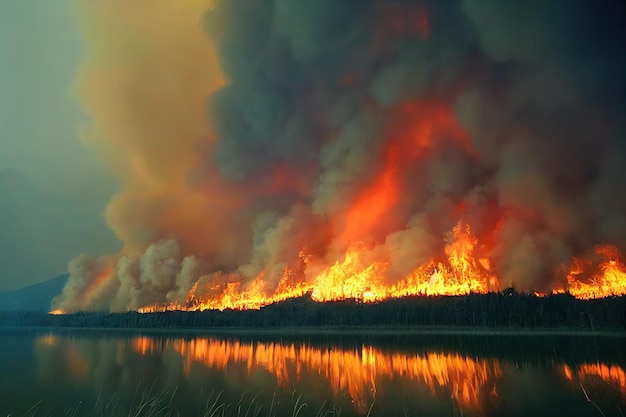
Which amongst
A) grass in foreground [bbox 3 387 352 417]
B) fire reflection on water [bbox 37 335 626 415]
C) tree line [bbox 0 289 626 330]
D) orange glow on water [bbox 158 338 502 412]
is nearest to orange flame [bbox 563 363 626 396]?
fire reflection on water [bbox 37 335 626 415]

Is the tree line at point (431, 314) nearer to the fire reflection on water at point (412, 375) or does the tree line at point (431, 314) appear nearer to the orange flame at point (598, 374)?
the fire reflection on water at point (412, 375)

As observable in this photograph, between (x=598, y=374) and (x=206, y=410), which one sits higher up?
(x=206, y=410)

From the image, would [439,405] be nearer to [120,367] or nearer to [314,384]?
[314,384]

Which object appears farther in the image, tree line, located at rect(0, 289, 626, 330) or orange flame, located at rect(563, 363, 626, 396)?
tree line, located at rect(0, 289, 626, 330)

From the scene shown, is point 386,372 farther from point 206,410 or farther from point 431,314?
point 431,314

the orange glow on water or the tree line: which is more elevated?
the tree line

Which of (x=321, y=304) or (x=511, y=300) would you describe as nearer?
(x=511, y=300)

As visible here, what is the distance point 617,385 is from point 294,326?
12233cm

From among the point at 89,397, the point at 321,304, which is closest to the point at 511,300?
the point at 321,304

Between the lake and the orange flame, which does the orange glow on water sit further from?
the orange flame

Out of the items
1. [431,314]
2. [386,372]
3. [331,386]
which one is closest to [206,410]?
[331,386]

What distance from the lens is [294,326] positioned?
477 ft

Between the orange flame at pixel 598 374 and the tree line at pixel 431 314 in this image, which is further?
the tree line at pixel 431 314

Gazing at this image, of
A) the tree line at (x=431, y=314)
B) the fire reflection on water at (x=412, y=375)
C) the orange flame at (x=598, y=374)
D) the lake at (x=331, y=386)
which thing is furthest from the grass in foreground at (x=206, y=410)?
the tree line at (x=431, y=314)
